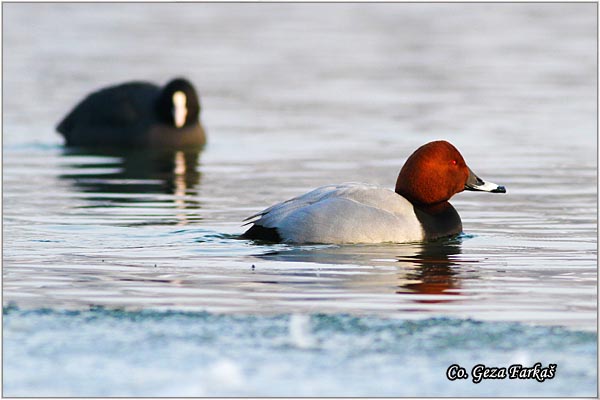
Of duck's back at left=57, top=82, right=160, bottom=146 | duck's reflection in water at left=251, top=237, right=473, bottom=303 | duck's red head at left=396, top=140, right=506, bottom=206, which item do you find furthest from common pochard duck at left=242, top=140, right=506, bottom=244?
duck's back at left=57, top=82, right=160, bottom=146

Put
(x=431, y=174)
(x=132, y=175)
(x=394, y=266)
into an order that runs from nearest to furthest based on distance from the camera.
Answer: (x=394, y=266) < (x=431, y=174) < (x=132, y=175)

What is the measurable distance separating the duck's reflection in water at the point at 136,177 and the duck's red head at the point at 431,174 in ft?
6.56

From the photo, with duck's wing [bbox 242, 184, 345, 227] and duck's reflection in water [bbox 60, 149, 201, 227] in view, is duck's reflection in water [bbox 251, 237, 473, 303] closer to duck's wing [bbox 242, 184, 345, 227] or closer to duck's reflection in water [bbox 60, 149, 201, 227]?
duck's wing [bbox 242, 184, 345, 227]

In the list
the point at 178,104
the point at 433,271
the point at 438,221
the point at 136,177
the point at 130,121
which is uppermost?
the point at 178,104

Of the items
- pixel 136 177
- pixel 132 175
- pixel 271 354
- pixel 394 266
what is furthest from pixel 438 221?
pixel 132 175

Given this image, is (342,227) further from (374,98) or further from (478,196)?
(374,98)

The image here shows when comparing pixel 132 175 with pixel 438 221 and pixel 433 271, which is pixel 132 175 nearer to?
pixel 438 221

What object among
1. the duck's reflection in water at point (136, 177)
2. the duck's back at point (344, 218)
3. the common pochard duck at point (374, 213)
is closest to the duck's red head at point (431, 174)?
the common pochard duck at point (374, 213)

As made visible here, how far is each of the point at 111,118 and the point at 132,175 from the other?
8.86ft

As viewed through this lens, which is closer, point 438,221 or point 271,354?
point 271,354

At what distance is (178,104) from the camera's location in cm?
1719

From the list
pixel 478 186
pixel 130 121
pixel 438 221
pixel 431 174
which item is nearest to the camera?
pixel 438 221

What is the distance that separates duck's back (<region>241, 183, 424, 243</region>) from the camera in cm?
1012

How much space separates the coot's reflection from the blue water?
511 centimetres
